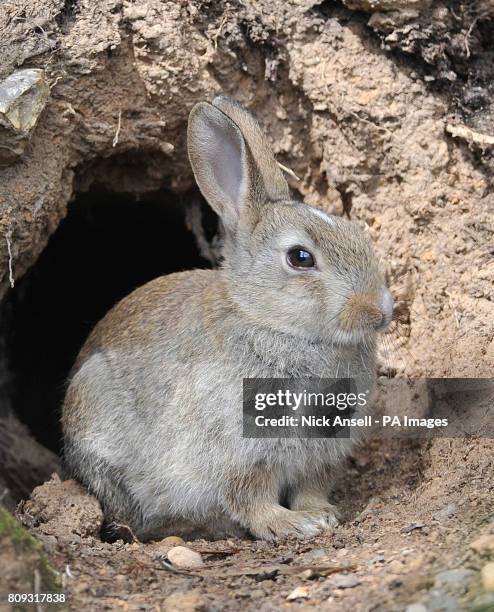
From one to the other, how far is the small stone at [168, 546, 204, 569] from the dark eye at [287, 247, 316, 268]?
166 centimetres

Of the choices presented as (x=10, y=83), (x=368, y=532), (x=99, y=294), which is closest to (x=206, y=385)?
(x=368, y=532)

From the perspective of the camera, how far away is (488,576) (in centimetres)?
335

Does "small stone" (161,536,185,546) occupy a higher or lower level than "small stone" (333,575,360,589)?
lower

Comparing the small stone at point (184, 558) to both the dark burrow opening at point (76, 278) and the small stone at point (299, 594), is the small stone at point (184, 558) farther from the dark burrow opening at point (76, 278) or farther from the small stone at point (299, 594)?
the dark burrow opening at point (76, 278)

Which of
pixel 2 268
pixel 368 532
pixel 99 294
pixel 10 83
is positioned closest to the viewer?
pixel 368 532

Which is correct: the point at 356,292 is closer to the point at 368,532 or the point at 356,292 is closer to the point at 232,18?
the point at 368,532

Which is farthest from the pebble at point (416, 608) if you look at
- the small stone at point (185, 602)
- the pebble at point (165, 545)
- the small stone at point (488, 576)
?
the pebble at point (165, 545)

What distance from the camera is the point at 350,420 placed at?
509 cm

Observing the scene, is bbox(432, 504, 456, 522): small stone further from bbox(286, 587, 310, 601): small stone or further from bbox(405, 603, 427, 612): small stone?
bbox(405, 603, 427, 612): small stone

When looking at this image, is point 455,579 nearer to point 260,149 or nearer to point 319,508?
point 319,508

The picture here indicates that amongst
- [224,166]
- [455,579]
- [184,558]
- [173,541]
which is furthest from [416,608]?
[224,166]

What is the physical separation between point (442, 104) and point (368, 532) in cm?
300

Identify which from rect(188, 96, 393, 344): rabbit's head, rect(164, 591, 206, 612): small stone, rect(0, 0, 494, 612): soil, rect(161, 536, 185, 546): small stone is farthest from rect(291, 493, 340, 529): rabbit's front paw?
rect(164, 591, 206, 612): small stone

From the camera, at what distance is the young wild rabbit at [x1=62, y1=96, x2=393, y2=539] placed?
15.5 ft
